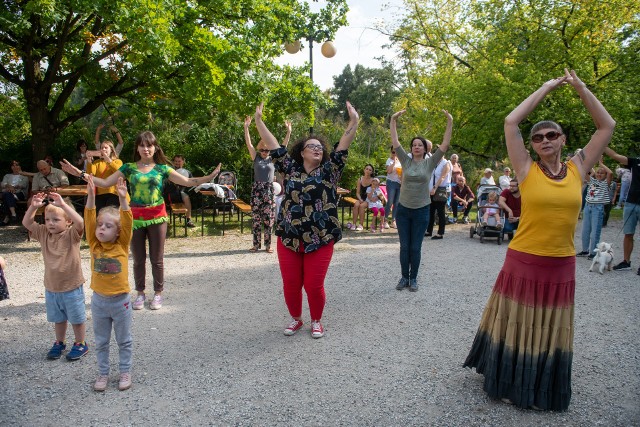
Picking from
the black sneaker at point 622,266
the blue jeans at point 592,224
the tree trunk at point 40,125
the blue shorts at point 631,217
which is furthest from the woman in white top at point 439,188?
the tree trunk at point 40,125

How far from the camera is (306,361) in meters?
4.11

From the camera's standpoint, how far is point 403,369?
3982mm

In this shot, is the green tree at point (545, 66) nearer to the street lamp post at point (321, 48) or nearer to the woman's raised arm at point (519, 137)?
the street lamp post at point (321, 48)

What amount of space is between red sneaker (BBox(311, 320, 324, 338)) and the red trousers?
0.55 ft

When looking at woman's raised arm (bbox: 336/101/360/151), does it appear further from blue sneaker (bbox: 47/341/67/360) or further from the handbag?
the handbag

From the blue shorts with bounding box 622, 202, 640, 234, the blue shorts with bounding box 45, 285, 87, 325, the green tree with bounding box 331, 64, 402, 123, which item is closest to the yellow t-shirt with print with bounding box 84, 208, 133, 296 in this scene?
the blue shorts with bounding box 45, 285, 87, 325

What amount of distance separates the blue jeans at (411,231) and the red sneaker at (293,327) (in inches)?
78.1

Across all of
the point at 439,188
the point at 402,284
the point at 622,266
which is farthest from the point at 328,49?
the point at 622,266

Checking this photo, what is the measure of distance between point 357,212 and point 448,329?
659 cm

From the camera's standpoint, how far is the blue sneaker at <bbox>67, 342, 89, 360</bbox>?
403 centimetres

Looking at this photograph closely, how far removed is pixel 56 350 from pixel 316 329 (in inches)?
89.4

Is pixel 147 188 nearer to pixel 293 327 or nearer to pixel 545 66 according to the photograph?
pixel 293 327

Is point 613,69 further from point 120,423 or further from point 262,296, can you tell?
point 120,423

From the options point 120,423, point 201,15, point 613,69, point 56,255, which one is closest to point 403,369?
point 120,423
